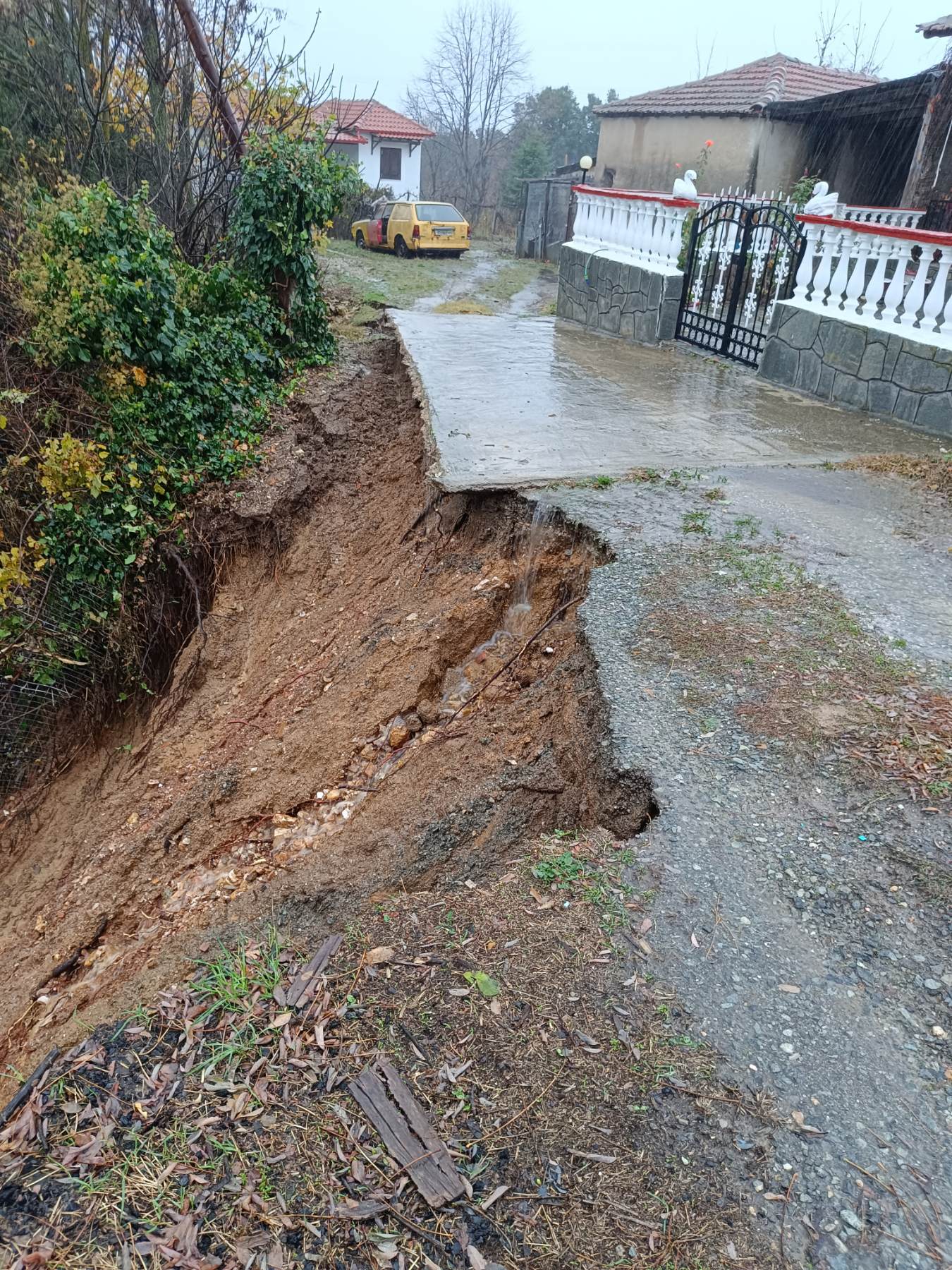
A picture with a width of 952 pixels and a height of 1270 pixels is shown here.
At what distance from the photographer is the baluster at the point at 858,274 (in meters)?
7.62

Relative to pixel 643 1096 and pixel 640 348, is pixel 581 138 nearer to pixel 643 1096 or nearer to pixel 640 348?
pixel 640 348

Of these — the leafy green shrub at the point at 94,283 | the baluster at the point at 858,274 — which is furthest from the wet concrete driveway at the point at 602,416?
the leafy green shrub at the point at 94,283

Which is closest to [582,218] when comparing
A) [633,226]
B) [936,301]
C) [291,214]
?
[633,226]

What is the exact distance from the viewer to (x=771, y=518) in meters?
5.41

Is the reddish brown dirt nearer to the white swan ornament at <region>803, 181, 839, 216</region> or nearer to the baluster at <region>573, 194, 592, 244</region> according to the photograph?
the baluster at <region>573, 194, 592, 244</region>

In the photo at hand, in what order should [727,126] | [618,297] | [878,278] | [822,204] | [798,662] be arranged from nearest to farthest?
[798,662] → [878,278] → [618,297] → [822,204] → [727,126]

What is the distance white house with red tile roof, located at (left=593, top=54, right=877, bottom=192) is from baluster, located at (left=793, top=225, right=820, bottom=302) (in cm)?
1004

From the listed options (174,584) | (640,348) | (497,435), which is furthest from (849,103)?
(174,584)

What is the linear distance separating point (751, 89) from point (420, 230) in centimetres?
767

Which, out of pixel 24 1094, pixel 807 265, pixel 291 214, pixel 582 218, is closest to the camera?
pixel 24 1094

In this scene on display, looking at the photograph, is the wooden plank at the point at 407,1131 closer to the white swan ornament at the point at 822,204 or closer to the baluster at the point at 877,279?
the baluster at the point at 877,279

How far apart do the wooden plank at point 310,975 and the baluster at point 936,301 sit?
7200 millimetres

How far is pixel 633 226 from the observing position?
35.1ft

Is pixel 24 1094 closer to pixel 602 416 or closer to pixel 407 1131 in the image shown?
pixel 407 1131
